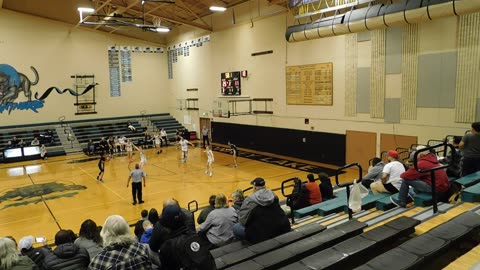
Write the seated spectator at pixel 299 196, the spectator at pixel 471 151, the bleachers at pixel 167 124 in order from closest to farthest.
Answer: the spectator at pixel 471 151, the seated spectator at pixel 299 196, the bleachers at pixel 167 124

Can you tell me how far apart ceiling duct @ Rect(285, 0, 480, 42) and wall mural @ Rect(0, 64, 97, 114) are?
18.6 metres

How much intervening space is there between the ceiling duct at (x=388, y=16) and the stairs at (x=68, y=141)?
1612 centimetres

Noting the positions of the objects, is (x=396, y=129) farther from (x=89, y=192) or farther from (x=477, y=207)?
(x=89, y=192)

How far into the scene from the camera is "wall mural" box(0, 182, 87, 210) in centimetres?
1282

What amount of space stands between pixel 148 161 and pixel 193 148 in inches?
182

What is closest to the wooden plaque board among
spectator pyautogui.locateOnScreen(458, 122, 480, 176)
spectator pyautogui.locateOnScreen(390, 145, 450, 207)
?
spectator pyautogui.locateOnScreen(458, 122, 480, 176)

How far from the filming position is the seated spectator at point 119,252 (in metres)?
2.83

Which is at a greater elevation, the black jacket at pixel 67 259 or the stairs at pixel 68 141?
the black jacket at pixel 67 259

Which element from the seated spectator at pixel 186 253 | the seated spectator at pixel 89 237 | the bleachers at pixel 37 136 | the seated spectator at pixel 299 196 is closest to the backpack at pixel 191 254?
the seated spectator at pixel 186 253

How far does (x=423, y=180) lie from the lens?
5.87 m

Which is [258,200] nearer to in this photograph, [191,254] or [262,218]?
[262,218]

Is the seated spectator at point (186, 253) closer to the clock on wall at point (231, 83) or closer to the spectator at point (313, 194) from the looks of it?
the spectator at point (313, 194)

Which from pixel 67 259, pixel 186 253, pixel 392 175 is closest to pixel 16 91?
pixel 67 259

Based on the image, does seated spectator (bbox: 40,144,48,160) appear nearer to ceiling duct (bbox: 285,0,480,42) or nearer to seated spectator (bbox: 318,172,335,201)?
ceiling duct (bbox: 285,0,480,42)
